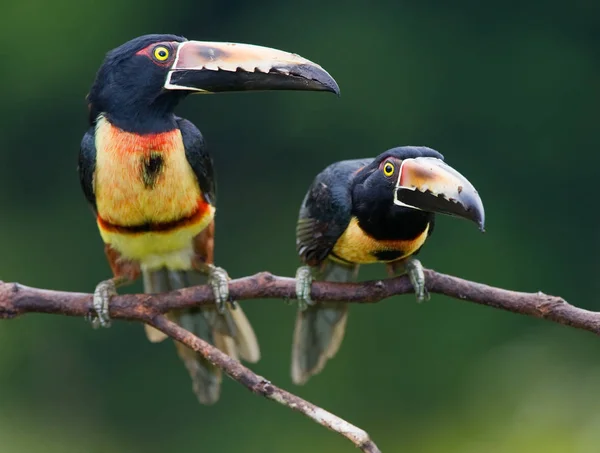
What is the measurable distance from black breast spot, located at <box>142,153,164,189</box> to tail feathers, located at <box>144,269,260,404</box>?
603 mm

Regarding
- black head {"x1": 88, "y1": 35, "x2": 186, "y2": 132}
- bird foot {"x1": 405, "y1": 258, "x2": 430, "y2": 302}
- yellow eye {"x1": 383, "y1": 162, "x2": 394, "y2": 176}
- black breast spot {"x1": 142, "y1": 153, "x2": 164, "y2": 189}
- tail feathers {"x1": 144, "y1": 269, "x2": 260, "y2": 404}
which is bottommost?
tail feathers {"x1": 144, "y1": 269, "x2": 260, "y2": 404}

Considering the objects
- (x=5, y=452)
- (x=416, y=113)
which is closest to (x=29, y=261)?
(x=5, y=452)

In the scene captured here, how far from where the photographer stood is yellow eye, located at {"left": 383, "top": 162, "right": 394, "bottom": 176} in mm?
3354

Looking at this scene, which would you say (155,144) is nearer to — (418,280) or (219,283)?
(219,283)

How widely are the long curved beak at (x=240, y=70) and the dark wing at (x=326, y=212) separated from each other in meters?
0.52

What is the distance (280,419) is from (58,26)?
3.39m

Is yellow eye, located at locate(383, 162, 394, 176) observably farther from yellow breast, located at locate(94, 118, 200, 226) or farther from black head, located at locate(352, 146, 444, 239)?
yellow breast, located at locate(94, 118, 200, 226)

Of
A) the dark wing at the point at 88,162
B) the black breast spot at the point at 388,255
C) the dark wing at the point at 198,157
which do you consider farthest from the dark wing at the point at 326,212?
the dark wing at the point at 88,162

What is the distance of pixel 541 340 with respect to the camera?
6340 millimetres

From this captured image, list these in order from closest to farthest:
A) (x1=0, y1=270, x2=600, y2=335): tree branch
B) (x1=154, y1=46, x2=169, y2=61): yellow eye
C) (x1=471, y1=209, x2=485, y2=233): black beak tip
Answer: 1. (x1=471, y1=209, x2=485, y2=233): black beak tip
2. (x1=0, y1=270, x2=600, y2=335): tree branch
3. (x1=154, y1=46, x2=169, y2=61): yellow eye

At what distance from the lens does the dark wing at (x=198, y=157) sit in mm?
3641

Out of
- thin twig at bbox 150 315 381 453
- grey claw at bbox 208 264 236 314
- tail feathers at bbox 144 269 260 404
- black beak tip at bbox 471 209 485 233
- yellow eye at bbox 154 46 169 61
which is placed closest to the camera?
thin twig at bbox 150 315 381 453

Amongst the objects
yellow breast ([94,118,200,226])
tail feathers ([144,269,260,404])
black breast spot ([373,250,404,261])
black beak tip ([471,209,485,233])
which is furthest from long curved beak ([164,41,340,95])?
tail feathers ([144,269,260,404])

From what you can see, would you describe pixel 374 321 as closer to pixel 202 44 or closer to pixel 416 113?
pixel 416 113
